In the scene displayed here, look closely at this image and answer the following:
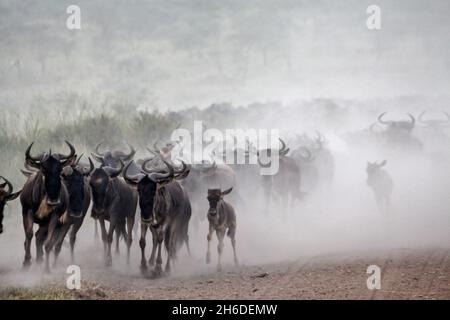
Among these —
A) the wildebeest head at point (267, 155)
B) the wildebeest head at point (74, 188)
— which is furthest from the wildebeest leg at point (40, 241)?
the wildebeest head at point (267, 155)

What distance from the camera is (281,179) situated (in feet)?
80.8

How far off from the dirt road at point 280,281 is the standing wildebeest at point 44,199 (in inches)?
32.4

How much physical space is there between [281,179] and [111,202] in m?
9.62

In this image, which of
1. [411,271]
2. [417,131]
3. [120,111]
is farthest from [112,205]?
[120,111]

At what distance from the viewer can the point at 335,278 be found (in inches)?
505

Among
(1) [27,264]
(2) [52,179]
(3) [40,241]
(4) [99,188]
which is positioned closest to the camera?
(2) [52,179]

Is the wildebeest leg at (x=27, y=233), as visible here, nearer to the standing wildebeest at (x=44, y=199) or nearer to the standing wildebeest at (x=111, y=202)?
the standing wildebeest at (x=44, y=199)

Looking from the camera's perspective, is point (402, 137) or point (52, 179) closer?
point (52, 179)

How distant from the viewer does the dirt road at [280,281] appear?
11547mm

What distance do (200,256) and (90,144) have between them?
14.7 metres

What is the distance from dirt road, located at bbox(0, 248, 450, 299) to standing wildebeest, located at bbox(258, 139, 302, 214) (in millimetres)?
8672

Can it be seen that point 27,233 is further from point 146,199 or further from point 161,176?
point 161,176

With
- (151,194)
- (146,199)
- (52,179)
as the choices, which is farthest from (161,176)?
(52,179)
